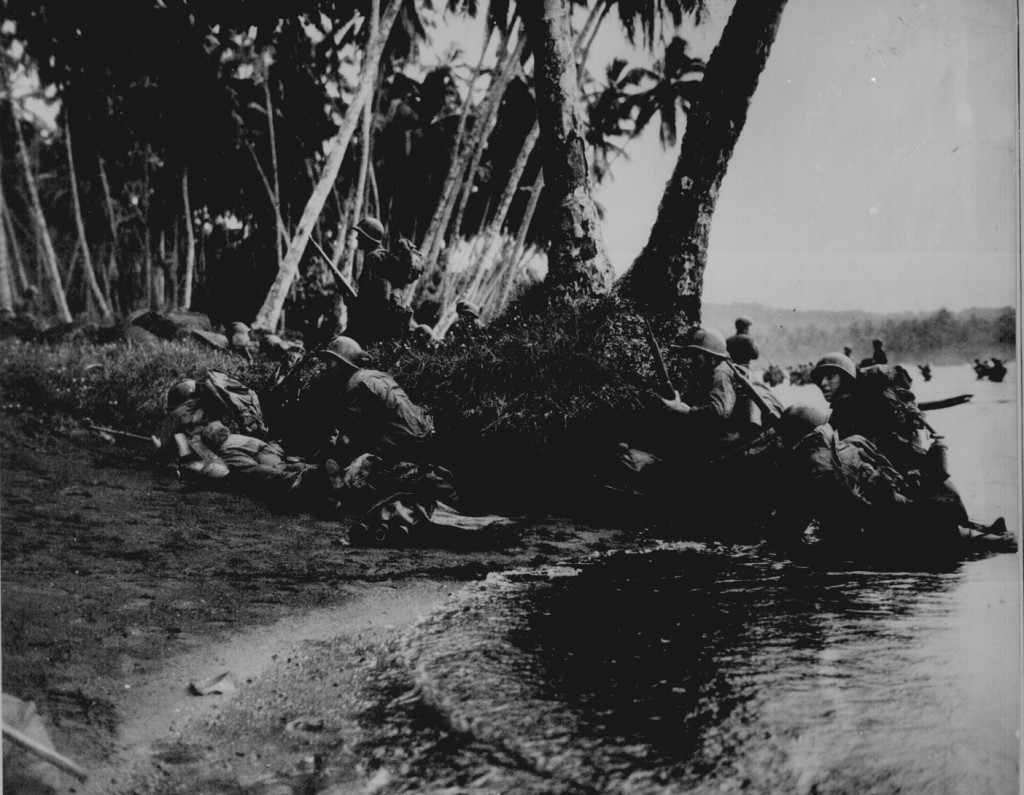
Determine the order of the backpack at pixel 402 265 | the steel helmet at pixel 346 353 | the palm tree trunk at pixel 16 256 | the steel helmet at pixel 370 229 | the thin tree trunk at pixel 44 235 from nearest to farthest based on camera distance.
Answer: the thin tree trunk at pixel 44 235, the palm tree trunk at pixel 16 256, the steel helmet at pixel 346 353, the steel helmet at pixel 370 229, the backpack at pixel 402 265

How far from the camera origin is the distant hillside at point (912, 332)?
2963 mm

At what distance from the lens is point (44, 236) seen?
2689 mm

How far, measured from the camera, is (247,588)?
93.0 inches

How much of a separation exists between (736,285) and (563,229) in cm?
89

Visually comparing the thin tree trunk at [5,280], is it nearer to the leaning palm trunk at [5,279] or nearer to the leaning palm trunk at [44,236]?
the leaning palm trunk at [5,279]

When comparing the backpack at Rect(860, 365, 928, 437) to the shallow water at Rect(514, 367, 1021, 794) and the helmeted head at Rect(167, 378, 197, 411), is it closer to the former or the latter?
the shallow water at Rect(514, 367, 1021, 794)

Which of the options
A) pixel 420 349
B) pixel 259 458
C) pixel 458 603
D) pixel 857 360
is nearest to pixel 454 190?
pixel 420 349

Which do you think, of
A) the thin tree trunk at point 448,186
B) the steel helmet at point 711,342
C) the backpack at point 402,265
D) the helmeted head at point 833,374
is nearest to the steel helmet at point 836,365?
the helmeted head at point 833,374

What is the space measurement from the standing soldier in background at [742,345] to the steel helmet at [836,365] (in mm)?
305

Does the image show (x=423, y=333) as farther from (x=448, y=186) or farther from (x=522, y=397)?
(x=448, y=186)

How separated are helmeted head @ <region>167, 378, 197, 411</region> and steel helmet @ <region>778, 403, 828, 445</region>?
254 cm

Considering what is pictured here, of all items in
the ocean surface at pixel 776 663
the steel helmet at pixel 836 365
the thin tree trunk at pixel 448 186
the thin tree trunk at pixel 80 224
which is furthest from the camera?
the thin tree trunk at pixel 448 186

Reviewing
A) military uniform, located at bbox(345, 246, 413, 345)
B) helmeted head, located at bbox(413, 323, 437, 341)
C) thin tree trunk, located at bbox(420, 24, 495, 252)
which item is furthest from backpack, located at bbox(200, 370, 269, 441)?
thin tree trunk, located at bbox(420, 24, 495, 252)

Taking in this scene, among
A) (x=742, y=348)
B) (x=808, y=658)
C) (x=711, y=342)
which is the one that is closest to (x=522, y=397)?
(x=711, y=342)
